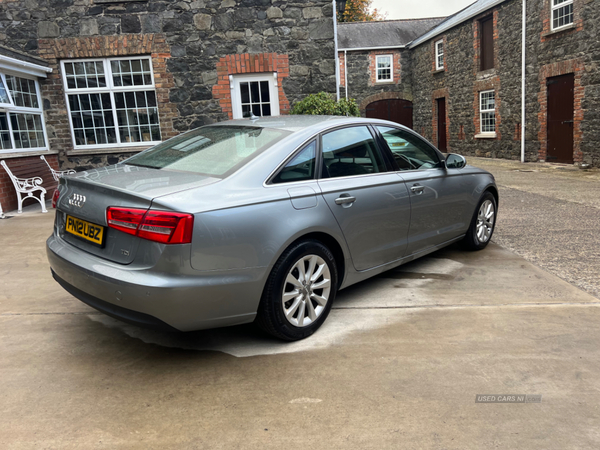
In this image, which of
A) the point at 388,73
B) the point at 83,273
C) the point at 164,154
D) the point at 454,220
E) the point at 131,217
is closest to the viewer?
the point at 131,217

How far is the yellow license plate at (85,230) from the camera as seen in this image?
9.39 ft

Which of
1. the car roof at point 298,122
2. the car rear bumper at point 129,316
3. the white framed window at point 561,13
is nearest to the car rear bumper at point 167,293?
the car rear bumper at point 129,316

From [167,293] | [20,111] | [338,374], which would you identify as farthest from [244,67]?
[338,374]

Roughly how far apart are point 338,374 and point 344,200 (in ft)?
4.00

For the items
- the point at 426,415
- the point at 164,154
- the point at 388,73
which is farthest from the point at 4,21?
the point at 388,73

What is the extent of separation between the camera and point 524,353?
303 cm

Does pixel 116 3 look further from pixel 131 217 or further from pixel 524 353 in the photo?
pixel 524 353

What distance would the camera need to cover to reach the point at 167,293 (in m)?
2.58

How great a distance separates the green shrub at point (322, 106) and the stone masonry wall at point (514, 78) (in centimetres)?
798

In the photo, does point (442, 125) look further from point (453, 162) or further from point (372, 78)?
point (453, 162)

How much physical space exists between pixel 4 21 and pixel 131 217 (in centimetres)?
991

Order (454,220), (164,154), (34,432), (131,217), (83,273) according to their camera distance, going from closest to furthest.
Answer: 1. (34,432)
2. (131,217)
3. (83,273)
4. (164,154)
5. (454,220)

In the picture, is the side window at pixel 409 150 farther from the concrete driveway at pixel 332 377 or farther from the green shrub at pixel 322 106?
the green shrub at pixel 322 106

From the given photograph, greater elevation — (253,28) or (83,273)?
(253,28)
